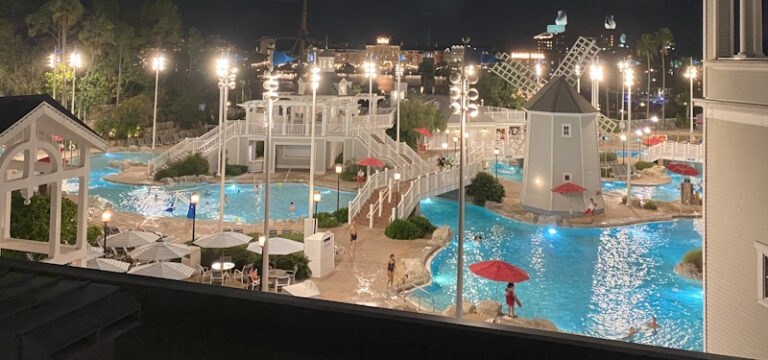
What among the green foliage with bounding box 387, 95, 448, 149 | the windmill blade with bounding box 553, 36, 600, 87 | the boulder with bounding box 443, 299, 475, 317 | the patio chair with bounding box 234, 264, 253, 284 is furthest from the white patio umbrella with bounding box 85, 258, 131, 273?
the green foliage with bounding box 387, 95, 448, 149

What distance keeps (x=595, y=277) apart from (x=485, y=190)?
13979 millimetres

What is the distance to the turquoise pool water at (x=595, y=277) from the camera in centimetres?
1839

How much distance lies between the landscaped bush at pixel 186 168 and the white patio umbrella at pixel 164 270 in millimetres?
23696

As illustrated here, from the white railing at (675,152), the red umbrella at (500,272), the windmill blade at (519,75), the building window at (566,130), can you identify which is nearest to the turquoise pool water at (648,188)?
the white railing at (675,152)

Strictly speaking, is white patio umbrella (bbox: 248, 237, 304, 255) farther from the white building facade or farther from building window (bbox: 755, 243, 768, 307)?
building window (bbox: 755, 243, 768, 307)

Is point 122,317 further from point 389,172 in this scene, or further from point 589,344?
point 389,172

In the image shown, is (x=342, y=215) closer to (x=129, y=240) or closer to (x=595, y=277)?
(x=129, y=240)

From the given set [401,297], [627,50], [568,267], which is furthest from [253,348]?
[627,50]

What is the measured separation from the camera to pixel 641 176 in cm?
4597

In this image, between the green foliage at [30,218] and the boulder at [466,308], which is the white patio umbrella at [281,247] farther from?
the green foliage at [30,218]

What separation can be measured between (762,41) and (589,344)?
11026 mm

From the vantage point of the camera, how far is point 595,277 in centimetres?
2275

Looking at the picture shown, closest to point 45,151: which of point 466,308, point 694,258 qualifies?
point 466,308

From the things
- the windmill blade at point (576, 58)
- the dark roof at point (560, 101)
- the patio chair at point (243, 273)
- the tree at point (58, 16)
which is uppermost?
the tree at point (58, 16)
